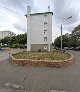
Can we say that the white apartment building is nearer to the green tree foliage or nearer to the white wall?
the white wall

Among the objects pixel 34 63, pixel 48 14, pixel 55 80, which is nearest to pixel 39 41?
pixel 48 14

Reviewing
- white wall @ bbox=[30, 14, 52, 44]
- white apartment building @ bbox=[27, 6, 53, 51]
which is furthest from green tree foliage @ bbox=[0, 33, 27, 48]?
white wall @ bbox=[30, 14, 52, 44]

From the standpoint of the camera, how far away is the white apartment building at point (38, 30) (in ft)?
143

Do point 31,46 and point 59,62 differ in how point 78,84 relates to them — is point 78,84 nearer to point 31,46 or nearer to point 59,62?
point 59,62

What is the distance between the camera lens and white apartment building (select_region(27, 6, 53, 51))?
43.5 m

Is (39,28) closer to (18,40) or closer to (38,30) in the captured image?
(38,30)

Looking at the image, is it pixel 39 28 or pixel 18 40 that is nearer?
pixel 39 28

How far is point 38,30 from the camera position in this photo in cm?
4425

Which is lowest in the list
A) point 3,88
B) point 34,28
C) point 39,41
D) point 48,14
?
point 3,88

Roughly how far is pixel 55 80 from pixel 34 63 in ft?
16.3

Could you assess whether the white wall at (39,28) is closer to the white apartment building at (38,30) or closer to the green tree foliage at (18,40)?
the white apartment building at (38,30)

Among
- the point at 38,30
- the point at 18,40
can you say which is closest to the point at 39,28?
the point at 38,30

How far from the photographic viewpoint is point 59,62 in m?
13.9

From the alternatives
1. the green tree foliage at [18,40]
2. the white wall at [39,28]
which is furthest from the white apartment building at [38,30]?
the green tree foliage at [18,40]
